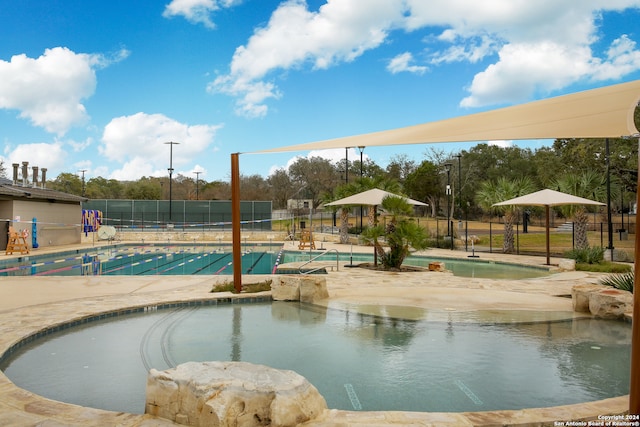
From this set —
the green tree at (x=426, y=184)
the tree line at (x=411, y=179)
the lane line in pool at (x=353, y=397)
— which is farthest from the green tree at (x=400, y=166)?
the lane line in pool at (x=353, y=397)

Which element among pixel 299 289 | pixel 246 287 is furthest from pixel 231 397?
pixel 246 287

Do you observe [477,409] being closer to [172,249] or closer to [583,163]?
[172,249]

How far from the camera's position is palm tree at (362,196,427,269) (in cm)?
1160

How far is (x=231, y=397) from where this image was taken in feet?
8.70

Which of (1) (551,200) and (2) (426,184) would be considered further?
(2) (426,184)

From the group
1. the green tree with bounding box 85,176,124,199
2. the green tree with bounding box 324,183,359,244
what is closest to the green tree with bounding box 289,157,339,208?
the green tree with bounding box 85,176,124,199

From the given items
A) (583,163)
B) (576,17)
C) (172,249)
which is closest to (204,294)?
(576,17)

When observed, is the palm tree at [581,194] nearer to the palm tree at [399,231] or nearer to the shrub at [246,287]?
the palm tree at [399,231]

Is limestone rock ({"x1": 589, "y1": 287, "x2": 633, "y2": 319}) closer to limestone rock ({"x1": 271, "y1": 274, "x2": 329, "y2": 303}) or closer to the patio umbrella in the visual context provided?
limestone rock ({"x1": 271, "y1": 274, "x2": 329, "y2": 303})

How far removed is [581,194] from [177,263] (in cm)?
1441

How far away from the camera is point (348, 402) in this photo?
12.1 feet

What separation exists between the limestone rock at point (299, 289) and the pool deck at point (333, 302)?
0.27 metres

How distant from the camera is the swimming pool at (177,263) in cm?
1288

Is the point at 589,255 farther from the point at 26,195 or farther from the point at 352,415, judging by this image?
the point at 26,195
